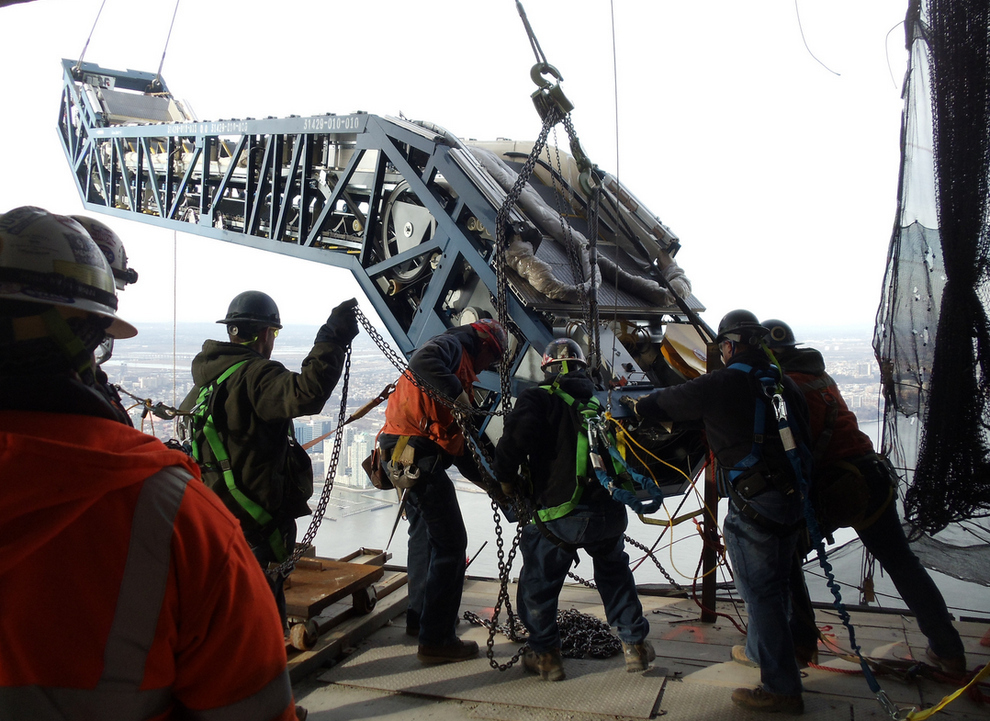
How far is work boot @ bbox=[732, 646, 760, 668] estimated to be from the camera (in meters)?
3.56

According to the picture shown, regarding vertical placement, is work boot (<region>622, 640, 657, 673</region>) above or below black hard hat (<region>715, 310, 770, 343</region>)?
below

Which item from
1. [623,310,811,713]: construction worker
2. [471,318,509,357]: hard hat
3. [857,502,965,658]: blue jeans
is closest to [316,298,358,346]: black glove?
[471,318,509,357]: hard hat

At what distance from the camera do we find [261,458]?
3.10 metres

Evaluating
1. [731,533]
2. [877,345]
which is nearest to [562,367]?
[731,533]

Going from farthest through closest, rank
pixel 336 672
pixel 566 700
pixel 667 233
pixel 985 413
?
pixel 667 233 → pixel 336 672 → pixel 566 700 → pixel 985 413

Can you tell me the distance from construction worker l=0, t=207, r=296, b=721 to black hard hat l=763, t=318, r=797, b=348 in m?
3.16

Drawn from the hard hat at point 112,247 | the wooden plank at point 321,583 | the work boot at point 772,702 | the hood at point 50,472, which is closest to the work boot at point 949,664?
the work boot at point 772,702

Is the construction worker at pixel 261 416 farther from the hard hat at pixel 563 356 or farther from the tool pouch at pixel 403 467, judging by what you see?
the hard hat at pixel 563 356

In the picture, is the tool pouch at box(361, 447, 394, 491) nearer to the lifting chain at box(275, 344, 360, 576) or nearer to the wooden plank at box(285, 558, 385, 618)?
the lifting chain at box(275, 344, 360, 576)

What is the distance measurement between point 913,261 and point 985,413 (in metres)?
0.77

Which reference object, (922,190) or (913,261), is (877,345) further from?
(922,190)

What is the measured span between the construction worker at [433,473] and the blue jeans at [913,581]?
7.18ft

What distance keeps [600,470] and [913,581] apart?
1.67m

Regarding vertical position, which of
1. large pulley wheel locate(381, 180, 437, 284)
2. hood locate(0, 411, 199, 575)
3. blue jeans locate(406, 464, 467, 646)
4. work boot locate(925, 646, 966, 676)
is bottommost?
work boot locate(925, 646, 966, 676)
